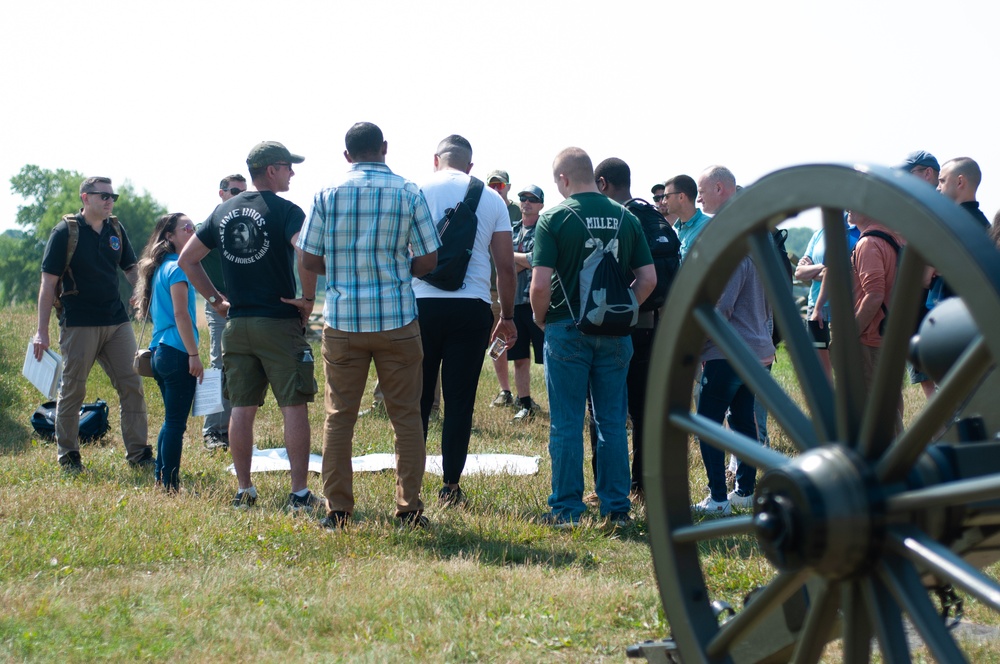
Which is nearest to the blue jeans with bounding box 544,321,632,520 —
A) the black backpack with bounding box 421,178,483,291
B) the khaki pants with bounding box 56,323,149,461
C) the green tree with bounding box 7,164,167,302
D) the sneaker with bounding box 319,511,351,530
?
the black backpack with bounding box 421,178,483,291

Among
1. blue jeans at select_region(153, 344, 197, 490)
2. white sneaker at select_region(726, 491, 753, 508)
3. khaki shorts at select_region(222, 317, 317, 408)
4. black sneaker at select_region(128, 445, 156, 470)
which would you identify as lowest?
black sneaker at select_region(128, 445, 156, 470)

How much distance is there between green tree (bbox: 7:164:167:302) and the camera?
8006cm

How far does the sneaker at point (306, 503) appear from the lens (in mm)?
5875

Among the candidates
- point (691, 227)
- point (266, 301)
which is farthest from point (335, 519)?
point (691, 227)

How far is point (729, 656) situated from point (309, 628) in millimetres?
1986

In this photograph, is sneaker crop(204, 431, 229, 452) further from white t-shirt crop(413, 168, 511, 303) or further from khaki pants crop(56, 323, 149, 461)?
white t-shirt crop(413, 168, 511, 303)

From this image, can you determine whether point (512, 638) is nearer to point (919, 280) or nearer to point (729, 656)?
point (729, 656)

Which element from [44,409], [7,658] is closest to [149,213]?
[44,409]

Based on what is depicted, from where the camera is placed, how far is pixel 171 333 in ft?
22.2

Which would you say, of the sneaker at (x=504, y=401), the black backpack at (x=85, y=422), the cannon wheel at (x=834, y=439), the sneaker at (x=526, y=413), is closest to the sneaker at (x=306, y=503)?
the black backpack at (x=85, y=422)

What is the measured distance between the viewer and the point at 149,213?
8725 cm

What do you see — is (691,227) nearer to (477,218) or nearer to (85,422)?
(477,218)

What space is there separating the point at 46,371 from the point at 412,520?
3.70m

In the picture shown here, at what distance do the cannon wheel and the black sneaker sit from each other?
18.4ft
